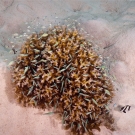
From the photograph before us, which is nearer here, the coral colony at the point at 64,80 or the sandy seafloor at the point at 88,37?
the coral colony at the point at 64,80

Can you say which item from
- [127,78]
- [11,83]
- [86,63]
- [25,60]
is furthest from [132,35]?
[11,83]

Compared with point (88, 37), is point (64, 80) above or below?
below

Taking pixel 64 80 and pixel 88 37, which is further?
pixel 88 37

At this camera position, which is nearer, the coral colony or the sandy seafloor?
the coral colony
